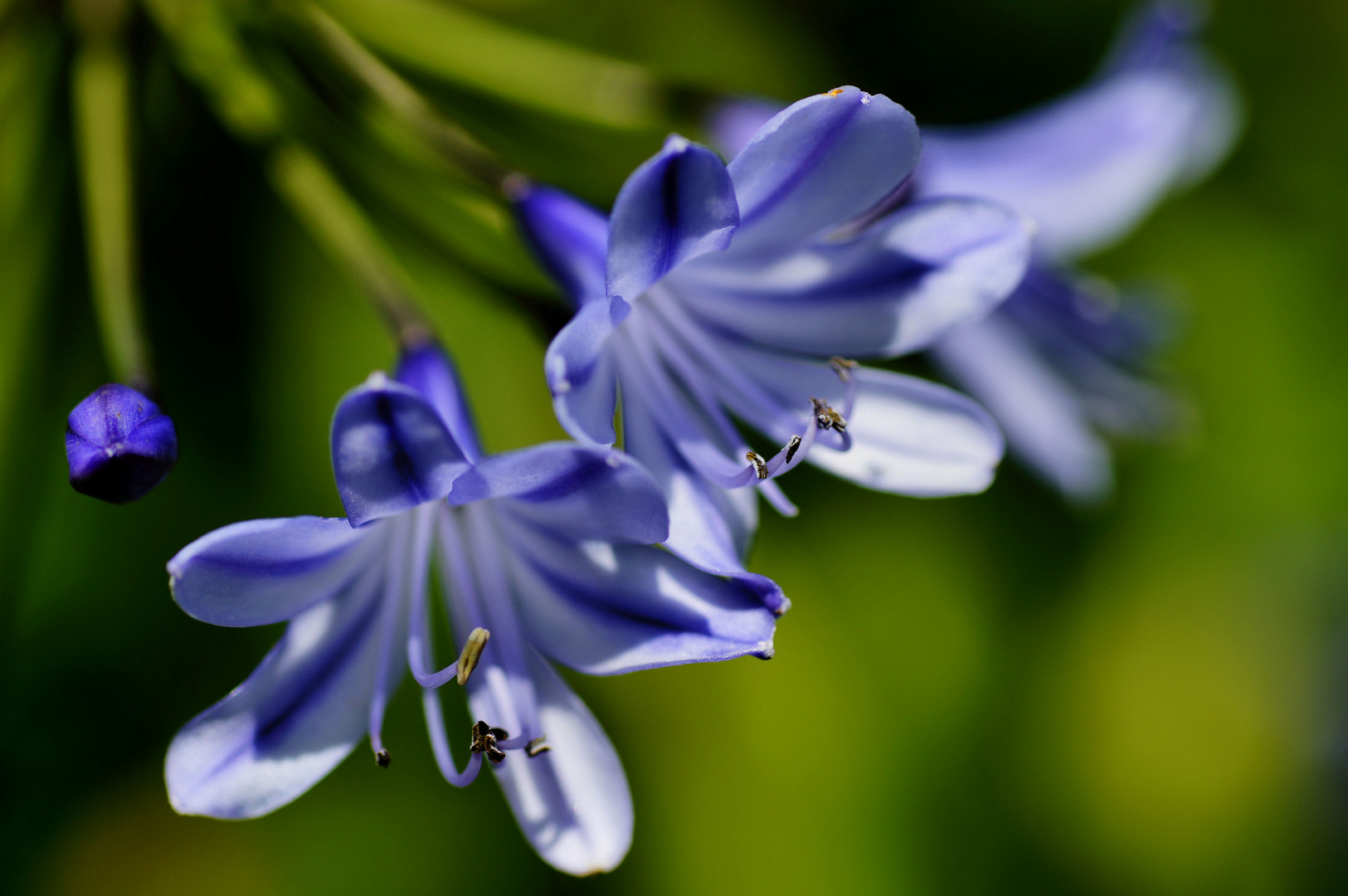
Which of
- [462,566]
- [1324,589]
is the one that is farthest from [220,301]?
[1324,589]

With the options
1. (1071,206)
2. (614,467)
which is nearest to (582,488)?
(614,467)

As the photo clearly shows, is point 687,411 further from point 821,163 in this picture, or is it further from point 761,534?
point 761,534

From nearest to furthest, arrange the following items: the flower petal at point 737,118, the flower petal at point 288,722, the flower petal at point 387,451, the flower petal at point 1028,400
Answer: the flower petal at point 387,451 → the flower petal at point 288,722 → the flower petal at point 737,118 → the flower petal at point 1028,400

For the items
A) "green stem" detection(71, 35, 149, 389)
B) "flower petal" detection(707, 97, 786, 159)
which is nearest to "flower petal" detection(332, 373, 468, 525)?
"green stem" detection(71, 35, 149, 389)

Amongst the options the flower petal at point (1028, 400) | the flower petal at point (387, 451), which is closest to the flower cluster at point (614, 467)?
the flower petal at point (387, 451)

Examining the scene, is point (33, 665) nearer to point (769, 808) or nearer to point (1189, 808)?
point (769, 808)

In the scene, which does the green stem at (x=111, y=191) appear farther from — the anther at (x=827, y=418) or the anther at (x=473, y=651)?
the anther at (x=827, y=418)

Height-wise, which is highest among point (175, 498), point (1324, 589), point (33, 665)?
point (175, 498)
